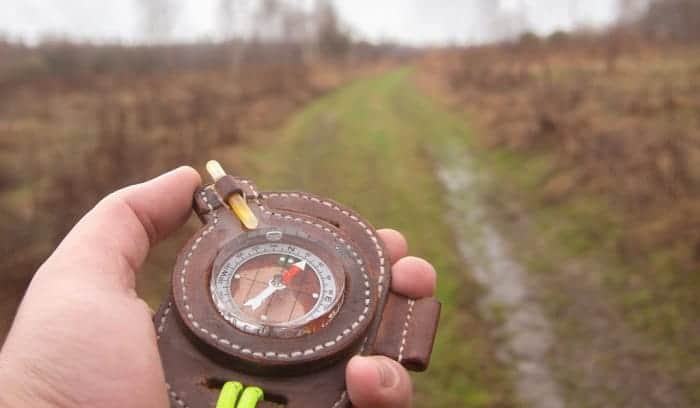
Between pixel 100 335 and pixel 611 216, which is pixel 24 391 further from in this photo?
pixel 611 216

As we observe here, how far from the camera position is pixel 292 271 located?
203cm

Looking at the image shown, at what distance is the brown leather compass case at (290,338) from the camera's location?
183 cm

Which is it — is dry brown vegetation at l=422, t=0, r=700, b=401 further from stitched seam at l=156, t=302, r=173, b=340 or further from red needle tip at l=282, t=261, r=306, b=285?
stitched seam at l=156, t=302, r=173, b=340

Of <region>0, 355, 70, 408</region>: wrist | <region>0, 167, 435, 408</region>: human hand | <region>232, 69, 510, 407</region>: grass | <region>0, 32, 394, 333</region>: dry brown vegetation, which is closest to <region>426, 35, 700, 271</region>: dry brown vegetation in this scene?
<region>232, 69, 510, 407</region>: grass

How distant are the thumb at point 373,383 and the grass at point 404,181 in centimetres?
270

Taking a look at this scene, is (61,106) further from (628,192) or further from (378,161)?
(628,192)

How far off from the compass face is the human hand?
207 millimetres

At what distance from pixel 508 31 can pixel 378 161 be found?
43.8 metres

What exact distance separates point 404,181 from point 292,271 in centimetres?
756

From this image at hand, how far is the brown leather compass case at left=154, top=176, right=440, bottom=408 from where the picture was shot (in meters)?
1.83

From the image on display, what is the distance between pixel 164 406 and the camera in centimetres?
187

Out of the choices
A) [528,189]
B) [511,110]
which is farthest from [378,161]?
[511,110]

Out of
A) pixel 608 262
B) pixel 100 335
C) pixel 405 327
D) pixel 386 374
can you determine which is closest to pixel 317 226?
pixel 405 327

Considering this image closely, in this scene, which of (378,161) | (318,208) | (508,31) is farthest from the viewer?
(508,31)
